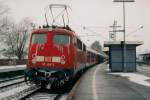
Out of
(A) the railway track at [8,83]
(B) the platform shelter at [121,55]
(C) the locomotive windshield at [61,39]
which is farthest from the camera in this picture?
(B) the platform shelter at [121,55]

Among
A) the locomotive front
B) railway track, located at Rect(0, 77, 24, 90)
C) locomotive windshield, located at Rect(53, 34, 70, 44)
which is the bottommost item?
railway track, located at Rect(0, 77, 24, 90)

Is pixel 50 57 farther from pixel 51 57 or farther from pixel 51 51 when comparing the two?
pixel 51 51

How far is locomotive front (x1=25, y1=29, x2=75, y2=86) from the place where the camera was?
734 inches

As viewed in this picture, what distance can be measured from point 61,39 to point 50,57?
122cm

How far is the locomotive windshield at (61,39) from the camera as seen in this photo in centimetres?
1955

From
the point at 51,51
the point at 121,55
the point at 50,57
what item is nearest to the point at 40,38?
the point at 51,51

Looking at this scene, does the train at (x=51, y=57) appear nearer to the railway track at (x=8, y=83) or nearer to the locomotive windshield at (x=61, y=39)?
the locomotive windshield at (x=61, y=39)

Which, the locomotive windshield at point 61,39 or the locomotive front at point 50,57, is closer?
the locomotive front at point 50,57

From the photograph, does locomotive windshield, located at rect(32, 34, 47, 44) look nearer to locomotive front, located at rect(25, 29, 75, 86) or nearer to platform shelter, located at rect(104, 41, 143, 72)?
locomotive front, located at rect(25, 29, 75, 86)

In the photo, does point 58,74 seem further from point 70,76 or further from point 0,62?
point 0,62

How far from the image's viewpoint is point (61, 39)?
19.6 metres

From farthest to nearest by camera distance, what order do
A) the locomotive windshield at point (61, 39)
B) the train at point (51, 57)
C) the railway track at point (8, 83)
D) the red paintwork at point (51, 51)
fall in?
the railway track at point (8, 83) → the locomotive windshield at point (61, 39) → the red paintwork at point (51, 51) → the train at point (51, 57)

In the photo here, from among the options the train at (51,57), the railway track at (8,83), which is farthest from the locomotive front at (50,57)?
the railway track at (8,83)

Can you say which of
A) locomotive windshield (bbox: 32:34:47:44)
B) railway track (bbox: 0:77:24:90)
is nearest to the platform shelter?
railway track (bbox: 0:77:24:90)
